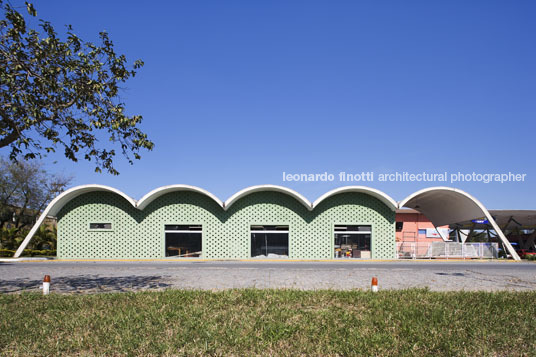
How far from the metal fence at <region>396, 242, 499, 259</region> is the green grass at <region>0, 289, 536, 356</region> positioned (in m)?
16.8

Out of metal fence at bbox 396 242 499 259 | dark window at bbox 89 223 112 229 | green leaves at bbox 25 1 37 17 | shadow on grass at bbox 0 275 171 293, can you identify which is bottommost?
metal fence at bbox 396 242 499 259

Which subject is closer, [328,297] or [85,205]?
[328,297]

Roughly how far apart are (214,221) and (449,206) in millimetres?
16134

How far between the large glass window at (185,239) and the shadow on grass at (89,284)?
12.0m

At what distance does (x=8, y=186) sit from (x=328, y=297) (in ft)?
112

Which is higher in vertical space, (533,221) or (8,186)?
(8,186)

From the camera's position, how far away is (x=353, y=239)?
83.4 ft

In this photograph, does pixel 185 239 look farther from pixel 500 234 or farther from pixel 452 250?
pixel 500 234

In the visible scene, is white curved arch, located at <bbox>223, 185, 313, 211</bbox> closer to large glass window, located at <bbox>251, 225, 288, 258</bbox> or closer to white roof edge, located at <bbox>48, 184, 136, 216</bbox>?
large glass window, located at <bbox>251, 225, 288, 258</bbox>

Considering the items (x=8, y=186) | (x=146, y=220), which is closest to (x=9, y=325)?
(x=146, y=220)

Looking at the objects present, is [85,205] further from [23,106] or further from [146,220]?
[23,106]

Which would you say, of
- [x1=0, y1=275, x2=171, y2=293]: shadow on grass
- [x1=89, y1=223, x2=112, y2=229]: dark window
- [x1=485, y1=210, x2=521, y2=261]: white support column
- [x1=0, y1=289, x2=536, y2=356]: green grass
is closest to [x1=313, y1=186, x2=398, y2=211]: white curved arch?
[x1=485, y1=210, x2=521, y2=261]: white support column

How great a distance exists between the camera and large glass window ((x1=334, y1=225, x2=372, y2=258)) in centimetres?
2531

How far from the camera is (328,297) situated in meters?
8.58
